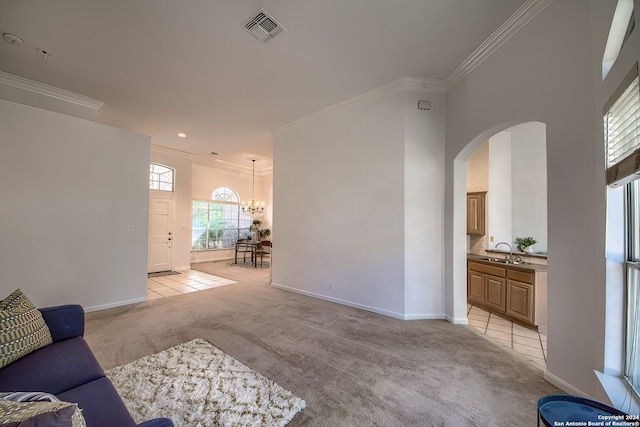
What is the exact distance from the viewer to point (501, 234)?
456 centimetres

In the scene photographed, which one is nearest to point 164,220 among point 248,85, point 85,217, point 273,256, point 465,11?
point 85,217

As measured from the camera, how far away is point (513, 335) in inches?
124

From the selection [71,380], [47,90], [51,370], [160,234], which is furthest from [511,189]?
[160,234]

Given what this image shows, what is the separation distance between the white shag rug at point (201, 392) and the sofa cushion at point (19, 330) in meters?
0.71

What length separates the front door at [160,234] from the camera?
671cm

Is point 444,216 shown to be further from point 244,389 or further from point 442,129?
point 244,389

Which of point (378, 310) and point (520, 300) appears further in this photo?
point (378, 310)

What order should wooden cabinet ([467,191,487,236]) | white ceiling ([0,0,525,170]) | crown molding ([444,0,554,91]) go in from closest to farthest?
1. crown molding ([444,0,554,91])
2. white ceiling ([0,0,525,170])
3. wooden cabinet ([467,191,487,236])

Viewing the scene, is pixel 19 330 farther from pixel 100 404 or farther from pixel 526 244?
pixel 526 244

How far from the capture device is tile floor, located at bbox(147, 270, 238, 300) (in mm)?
4906

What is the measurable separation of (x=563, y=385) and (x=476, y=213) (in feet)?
10.6

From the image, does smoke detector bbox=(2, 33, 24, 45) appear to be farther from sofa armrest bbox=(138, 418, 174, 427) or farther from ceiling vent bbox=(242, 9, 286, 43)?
sofa armrest bbox=(138, 418, 174, 427)

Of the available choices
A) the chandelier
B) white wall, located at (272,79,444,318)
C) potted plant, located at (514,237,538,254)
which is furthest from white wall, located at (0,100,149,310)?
potted plant, located at (514,237,538,254)

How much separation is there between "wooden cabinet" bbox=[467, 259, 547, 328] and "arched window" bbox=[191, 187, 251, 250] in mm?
7763
